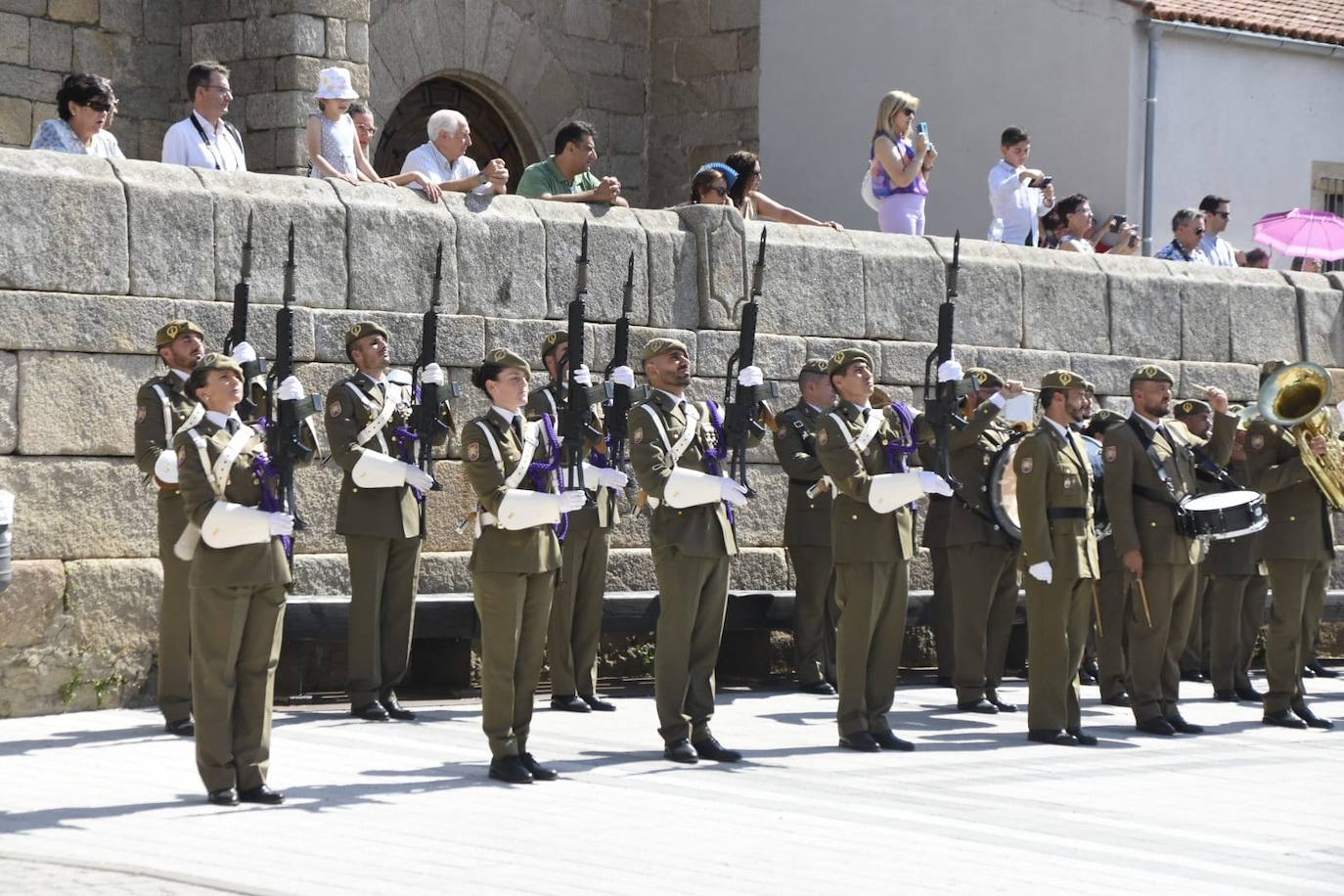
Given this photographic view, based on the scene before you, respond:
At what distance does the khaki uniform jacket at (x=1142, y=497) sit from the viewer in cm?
1054

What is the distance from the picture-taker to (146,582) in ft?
32.7

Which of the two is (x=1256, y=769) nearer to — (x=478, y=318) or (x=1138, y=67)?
(x=478, y=318)

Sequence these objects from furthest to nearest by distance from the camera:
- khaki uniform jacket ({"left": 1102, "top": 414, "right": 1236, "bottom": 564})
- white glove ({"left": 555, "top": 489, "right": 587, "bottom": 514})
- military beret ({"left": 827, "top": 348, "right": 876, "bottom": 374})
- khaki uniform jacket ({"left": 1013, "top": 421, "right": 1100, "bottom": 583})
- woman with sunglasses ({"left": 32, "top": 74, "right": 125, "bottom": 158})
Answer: khaki uniform jacket ({"left": 1102, "top": 414, "right": 1236, "bottom": 564}) → khaki uniform jacket ({"left": 1013, "top": 421, "right": 1100, "bottom": 583}) → woman with sunglasses ({"left": 32, "top": 74, "right": 125, "bottom": 158}) → military beret ({"left": 827, "top": 348, "right": 876, "bottom": 374}) → white glove ({"left": 555, "top": 489, "right": 587, "bottom": 514})

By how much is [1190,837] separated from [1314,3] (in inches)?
500

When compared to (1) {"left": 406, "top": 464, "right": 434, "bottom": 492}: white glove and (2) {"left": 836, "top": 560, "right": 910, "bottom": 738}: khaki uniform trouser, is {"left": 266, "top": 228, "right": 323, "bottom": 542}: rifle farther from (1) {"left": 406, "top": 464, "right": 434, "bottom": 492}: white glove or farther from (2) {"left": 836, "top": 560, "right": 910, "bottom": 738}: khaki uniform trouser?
(2) {"left": 836, "top": 560, "right": 910, "bottom": 738}: khaki uniform trouser

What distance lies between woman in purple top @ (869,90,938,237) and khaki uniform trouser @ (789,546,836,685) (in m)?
2.51

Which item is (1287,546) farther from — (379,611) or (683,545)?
(379,611)

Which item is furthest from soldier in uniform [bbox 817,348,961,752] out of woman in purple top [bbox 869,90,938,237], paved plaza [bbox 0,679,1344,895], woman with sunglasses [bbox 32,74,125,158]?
woman in purple top [bbox 869,90,938,237]

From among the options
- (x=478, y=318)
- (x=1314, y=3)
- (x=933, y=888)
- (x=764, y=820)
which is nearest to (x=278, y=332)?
(x=478, y=318)

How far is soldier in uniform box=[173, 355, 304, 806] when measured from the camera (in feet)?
25.7

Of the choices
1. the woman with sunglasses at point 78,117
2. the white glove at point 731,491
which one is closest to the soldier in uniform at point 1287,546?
the white glove at point 731,491

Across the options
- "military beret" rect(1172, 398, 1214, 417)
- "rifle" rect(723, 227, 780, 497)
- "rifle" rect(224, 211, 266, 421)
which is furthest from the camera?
"military beret" rect(1172, 398, 1214, 417)

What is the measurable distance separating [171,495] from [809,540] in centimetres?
374

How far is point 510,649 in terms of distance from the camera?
8.60 m
